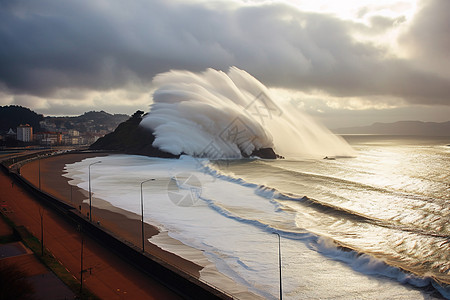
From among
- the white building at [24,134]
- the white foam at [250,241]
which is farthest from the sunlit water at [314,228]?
the white building at [24,134]

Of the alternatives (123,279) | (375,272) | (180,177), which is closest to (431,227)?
(375,272)

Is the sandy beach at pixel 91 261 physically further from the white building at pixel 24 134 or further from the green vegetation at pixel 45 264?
the white building at pixel 24 134

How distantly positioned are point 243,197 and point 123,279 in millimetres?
19632

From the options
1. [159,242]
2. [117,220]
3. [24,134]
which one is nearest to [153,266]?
[159,242]

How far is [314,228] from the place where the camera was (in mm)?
22375

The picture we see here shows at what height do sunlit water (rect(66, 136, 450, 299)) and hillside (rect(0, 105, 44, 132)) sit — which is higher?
hillside (rect(0, 105, 44, 132))

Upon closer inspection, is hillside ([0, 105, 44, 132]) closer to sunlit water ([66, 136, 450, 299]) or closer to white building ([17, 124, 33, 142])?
white building ([17, 124, 33, 142])

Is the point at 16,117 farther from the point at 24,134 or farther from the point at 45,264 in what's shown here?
the point at 45,264

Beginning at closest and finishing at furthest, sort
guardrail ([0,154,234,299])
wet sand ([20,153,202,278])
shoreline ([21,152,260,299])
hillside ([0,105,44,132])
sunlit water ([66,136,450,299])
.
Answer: guardrail ([0,154,234,299]), sunlit water ([66,136,450,299]), shoreline ([21,152,260,299]), wet sand ([20,153,202,278]), hillside ([0,105,44,132])

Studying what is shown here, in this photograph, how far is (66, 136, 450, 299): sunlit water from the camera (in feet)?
48.5

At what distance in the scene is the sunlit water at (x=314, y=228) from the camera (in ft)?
48.5

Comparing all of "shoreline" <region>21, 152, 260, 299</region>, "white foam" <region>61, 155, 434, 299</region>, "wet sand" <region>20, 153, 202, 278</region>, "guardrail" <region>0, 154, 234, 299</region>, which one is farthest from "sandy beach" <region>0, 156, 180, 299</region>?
"white foam" <region>61, 155, 434, 299</region>

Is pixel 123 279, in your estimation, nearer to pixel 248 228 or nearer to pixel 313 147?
pixel 248 228

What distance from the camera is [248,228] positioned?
74.6ft
